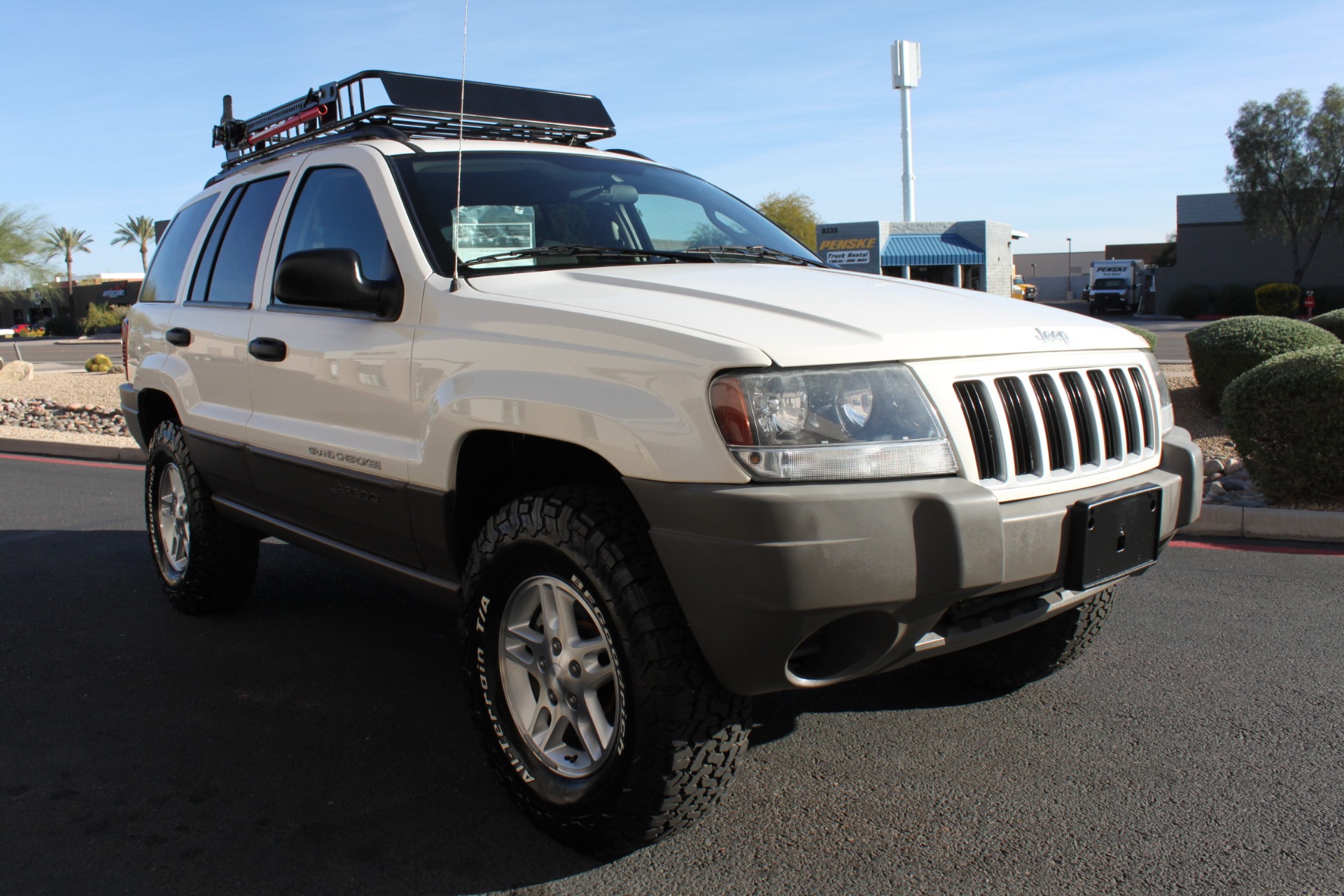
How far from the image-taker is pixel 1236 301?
4703 cm

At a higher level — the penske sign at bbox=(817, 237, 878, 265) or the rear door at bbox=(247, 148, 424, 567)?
the penske sign at bbox=(817, 237, 878, 265)

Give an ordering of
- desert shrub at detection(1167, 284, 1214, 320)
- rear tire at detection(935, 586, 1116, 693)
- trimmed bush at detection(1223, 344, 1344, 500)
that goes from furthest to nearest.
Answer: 1. desert shrub at detection(1167, 284, 1214, 320)
2. trimmed bush at detection(1223, 344, 1344, 500)
3. rear tire at detection(935, 586, 1116, 693)

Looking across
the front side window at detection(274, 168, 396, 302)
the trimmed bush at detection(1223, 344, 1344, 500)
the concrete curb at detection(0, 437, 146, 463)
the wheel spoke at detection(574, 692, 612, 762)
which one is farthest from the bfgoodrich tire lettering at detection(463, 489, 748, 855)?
the concrete curb at detection(0, 437, 146, 463)

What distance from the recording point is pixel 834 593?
226 centimetres

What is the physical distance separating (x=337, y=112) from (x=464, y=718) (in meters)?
2.44

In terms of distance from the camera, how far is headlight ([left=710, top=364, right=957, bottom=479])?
2.28 m

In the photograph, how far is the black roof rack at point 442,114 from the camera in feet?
13.1

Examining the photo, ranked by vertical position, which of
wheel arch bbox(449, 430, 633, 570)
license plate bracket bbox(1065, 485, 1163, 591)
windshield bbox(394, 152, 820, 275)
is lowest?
license plate bracket bbox(1065, 485, 1163, 591)

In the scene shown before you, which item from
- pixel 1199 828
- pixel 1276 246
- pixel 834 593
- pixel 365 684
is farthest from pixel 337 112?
pixel 1276 246

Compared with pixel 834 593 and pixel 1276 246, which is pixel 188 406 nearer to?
pixel 834 593

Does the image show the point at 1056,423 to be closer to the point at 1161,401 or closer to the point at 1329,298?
the point at 1161,401

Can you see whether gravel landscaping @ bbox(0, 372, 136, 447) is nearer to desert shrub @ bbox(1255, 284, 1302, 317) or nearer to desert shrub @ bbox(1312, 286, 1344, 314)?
desert shrub @ bbox(1255, 284, 1302, 317)

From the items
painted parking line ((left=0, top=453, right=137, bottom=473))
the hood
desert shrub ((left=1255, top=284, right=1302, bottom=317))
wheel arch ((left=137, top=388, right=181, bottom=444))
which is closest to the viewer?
the hood

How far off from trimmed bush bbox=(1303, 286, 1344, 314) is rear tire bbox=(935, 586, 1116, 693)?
156 ft
